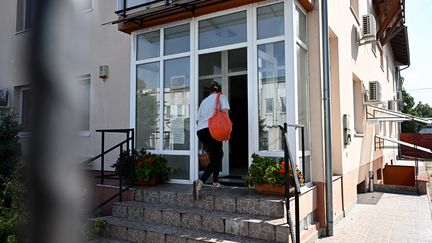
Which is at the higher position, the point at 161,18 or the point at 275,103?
the point at 161,18

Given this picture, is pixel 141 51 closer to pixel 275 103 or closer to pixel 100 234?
pixel 275 103

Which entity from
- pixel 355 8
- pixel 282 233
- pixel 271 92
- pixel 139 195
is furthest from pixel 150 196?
pixel 355 8

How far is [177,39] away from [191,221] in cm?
336

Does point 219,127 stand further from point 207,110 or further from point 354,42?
point 354,42

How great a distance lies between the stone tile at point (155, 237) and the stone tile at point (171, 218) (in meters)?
0.38

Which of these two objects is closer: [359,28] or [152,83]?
[152,83]

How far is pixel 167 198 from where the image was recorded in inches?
206

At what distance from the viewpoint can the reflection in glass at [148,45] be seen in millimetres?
6516

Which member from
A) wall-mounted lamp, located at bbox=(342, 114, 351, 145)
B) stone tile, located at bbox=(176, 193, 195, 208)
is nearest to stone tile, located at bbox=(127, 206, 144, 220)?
stone tile, located at bbox=(176, 193, 195, 208)

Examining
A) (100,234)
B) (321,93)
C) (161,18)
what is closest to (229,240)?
(100,234)

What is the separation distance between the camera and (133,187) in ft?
19.1

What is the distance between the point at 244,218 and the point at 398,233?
2.75 m

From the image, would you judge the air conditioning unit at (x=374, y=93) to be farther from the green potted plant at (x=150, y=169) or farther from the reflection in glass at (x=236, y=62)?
the green potted plant at (x=150, y=169)

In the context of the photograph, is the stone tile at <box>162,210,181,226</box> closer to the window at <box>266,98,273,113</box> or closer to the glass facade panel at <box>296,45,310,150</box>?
the window at <box>266,98,273,113</box>
